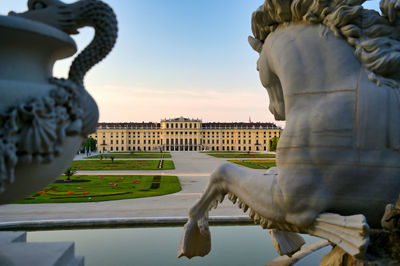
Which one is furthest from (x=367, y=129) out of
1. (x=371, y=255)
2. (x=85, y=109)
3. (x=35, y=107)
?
(x=35, y=107)

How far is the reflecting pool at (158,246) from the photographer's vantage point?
3.60 m

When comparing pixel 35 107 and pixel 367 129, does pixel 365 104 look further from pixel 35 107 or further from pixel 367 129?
pixel 35 107

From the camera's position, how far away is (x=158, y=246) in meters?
4.15

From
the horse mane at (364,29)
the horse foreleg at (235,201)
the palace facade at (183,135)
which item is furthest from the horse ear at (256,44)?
the palace facade at (183,135)

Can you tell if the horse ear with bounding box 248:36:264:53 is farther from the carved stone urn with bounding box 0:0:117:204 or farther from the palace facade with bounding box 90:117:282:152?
the palace facade with bounding box 90:117:282:152

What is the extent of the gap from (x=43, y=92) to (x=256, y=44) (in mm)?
1546

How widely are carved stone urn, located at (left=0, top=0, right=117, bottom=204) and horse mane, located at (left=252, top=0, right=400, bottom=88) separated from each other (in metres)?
1.23

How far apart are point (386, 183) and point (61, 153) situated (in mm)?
1794

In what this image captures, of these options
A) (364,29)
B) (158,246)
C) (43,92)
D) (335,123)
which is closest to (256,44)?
(364,29)

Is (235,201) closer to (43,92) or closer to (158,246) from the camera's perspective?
(43,92)

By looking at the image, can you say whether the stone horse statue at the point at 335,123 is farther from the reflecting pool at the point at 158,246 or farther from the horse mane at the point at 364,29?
the reflecting pool at the point at 158,246

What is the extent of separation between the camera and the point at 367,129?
6.35ft

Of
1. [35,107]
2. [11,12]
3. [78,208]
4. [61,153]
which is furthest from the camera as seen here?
[78,208]

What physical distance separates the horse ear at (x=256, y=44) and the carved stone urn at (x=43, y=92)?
3.37ft
